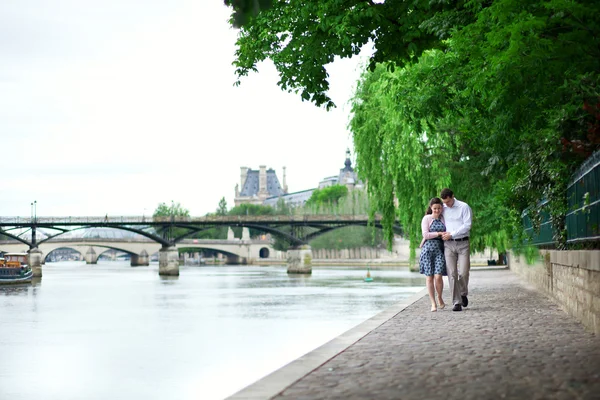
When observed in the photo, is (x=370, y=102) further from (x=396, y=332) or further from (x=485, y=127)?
(x=396, y=332)

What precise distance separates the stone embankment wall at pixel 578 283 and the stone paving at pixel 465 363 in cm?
20

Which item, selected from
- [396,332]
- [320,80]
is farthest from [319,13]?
[396,332]

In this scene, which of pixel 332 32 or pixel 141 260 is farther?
pixel 141 260

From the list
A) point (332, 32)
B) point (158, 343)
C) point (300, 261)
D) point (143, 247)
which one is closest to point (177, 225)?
point (300, 261)

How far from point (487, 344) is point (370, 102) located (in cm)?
2118

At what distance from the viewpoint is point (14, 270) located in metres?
57.4

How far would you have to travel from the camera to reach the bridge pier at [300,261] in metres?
75.1

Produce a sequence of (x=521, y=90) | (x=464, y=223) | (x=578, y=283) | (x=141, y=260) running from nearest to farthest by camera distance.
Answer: (x=578, y=283)
(x=521, y=90)
(x=464, y=223)
(x=141, y=260)

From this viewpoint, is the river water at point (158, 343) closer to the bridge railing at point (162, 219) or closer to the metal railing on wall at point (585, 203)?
the metal railing on wall at point (585, 203)

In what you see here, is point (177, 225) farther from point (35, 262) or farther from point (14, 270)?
point (14, 270)

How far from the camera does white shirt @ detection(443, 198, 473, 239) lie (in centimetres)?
1162

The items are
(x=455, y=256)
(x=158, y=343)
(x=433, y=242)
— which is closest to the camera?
(x=455, y=256)

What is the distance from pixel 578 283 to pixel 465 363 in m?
3.66

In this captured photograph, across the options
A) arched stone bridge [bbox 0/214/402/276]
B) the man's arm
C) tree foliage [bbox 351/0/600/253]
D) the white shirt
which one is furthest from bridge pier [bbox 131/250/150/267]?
the man's arm
